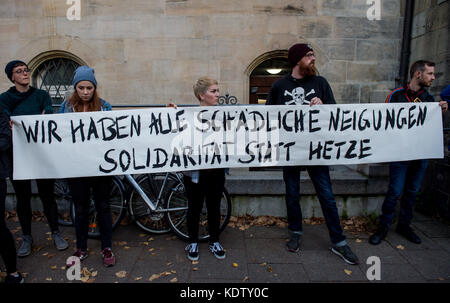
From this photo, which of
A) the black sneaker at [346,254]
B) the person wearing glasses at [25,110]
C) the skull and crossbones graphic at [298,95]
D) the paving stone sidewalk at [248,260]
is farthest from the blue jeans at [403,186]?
the person wearing glasses at [25,110]

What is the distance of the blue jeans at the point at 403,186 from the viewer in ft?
11.4

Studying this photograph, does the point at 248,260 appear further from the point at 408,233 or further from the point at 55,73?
the point at 55,73

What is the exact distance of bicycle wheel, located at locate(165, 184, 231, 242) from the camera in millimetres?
3643

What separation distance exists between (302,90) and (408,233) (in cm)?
229

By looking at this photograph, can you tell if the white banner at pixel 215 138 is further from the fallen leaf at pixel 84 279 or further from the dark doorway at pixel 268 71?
the dark doorway at pixel 268 71

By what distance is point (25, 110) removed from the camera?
324 cm

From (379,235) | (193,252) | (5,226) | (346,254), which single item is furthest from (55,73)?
(379,235)

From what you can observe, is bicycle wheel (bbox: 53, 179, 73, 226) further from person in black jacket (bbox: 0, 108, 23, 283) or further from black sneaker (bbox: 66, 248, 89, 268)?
person in black jacket (bbox: 0, 108, 23, 283)

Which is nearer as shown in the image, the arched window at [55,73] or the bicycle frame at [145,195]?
the bicycle frame at [145,195]

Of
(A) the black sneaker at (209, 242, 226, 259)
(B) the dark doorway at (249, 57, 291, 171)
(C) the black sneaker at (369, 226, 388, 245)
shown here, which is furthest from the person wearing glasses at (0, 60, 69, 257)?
(C) the black sneaker at (369, 226, 388, 245)

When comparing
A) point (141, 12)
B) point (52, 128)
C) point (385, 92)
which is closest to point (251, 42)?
point (141, 12)

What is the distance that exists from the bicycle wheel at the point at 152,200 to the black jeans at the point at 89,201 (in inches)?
Result: 25.3

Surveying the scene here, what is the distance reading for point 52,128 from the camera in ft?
10.2
